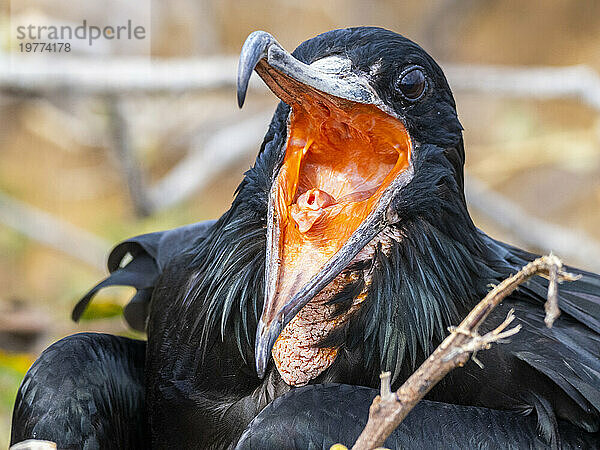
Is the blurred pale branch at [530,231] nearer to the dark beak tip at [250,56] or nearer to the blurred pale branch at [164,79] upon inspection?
the blurred pale branch at [164,79]

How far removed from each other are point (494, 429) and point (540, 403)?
16 centimetres

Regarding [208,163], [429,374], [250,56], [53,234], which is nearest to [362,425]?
[429,374]

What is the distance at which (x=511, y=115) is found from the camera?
8617mm

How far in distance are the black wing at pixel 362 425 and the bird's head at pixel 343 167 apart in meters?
0.19

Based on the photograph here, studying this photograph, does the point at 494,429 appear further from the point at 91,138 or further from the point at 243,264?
the point at 91,138

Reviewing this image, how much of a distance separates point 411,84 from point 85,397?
1.16 metres

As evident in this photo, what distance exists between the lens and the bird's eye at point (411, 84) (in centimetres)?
209

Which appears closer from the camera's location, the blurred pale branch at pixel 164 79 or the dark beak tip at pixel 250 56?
the dark beak tip at pixel 250 56

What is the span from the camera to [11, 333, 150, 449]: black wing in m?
2.23

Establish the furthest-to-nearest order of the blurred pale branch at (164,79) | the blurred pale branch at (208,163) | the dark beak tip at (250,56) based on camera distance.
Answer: the blurred pale branch at (208,163) < the blurred pale branch at (164,79) < the dark beak tip at (250,56)

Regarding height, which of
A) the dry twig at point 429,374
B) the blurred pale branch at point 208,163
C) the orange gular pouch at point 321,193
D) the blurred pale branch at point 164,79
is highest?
the blurred pale branch at point 164,79

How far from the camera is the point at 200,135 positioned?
27.2 ft

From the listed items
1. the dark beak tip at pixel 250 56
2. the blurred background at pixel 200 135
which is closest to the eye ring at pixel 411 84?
the dark beak tip at pixel 250 56

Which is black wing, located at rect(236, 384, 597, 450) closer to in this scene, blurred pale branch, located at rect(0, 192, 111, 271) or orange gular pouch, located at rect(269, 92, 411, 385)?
orange gular pouch, located at rect(269, 92, 411, 385)
